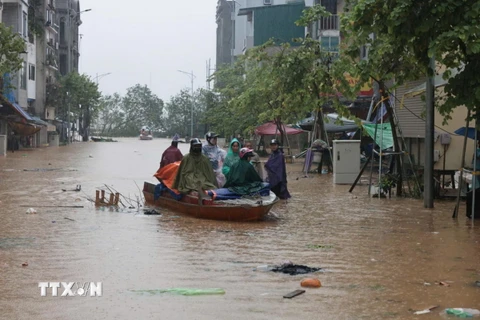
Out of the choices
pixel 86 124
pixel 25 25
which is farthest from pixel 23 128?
pixel 86 124

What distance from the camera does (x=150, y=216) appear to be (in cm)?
1623

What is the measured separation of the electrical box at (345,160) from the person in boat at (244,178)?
998 cm

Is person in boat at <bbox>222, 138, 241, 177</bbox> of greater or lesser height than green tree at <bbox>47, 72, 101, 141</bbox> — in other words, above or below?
below

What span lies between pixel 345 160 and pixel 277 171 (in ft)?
25.0

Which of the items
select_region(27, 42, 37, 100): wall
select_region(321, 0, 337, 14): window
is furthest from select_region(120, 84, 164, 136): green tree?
select_region(321, 0, 337, 14): window

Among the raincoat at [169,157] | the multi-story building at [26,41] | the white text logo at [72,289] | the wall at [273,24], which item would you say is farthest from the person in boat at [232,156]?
the wall at [273,24]

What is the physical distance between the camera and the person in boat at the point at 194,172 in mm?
16125

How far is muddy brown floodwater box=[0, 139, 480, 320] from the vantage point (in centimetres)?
811

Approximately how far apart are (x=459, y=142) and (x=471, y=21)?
12.8m

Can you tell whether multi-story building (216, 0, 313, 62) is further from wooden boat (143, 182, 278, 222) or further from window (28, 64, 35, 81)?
wooden boat (143, 182, 278, 222)

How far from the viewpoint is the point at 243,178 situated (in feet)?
51.7

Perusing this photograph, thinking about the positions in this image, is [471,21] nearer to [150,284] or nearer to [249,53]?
[150,284]

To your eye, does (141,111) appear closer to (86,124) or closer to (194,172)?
(86,124)

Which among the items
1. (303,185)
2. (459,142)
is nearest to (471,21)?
(459,142)
